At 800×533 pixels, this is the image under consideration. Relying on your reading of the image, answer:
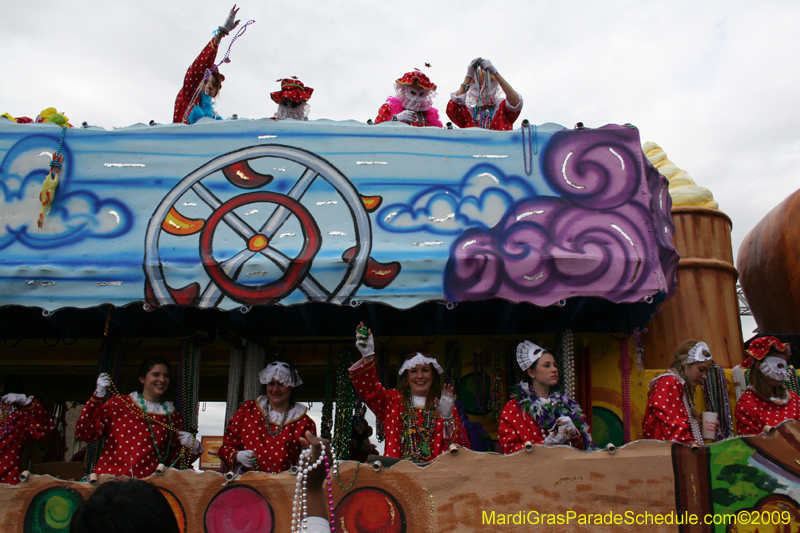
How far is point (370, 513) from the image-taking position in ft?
9.70

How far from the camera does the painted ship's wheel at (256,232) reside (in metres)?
3.79

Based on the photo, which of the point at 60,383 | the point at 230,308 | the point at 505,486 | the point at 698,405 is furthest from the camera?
the point at 60,383

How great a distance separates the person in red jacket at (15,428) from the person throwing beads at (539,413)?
313 centimetres

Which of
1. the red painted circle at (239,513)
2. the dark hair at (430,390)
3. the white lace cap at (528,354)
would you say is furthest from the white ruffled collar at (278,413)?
the white lace cap at (528,354)

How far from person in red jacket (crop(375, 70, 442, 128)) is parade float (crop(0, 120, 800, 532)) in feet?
4.39

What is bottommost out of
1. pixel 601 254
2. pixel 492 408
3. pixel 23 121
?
pixel 492 408

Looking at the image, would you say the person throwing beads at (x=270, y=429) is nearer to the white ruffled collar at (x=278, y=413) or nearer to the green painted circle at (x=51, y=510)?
the white ruffled collar at (x=278, y=413)

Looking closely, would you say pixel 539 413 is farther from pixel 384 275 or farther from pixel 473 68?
pixel 473 68

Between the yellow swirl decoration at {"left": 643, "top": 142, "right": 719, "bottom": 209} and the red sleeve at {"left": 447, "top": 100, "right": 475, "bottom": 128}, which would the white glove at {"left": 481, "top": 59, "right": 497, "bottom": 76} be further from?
the yellow swirl decoration at {"left": 643, "top": 142, "right": 719, "bottom": 209}

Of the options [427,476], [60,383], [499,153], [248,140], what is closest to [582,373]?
[499,153]

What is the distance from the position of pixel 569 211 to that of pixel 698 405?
189 cm

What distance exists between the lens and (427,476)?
9.83 ft

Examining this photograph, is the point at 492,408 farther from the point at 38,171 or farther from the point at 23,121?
the point at 23,121

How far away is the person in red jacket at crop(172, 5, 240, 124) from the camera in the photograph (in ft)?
16.8
